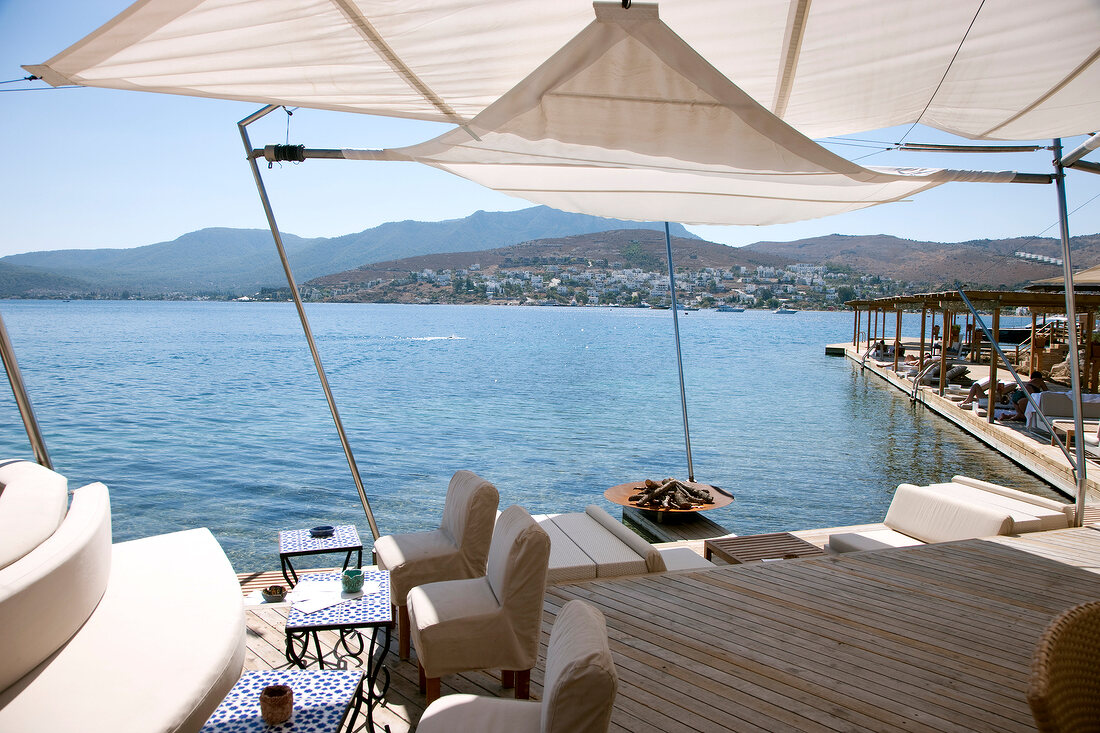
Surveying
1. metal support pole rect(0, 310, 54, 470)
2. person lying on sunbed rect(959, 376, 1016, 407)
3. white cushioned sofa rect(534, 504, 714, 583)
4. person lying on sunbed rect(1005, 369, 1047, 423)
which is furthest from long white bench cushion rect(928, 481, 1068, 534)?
person lying on sunbed rect(959, 376, 1016, 407)

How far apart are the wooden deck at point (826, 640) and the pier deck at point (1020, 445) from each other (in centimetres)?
325

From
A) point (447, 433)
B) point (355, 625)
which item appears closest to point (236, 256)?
point (447, 433)

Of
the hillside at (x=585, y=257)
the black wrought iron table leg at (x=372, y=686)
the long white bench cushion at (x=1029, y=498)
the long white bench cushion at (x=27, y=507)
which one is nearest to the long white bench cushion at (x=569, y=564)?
the black wrought iron table leg at (x=372, y=686)

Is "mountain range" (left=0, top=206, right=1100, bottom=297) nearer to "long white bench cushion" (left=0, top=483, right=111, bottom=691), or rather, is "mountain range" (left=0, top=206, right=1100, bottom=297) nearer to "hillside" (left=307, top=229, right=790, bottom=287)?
"hillside" (left=307, top=229, right=790, bottom=287)

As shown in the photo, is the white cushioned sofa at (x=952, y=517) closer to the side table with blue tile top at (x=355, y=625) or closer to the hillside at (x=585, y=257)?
the side table with blue tile top at (x=355, y=625)

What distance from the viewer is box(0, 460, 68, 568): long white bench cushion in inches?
98.5

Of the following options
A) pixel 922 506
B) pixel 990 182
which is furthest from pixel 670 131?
pixel 922 506

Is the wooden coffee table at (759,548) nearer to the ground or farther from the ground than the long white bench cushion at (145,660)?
nearer to the ground

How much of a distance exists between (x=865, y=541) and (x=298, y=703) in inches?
145

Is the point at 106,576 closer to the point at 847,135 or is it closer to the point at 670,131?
the point at 670,131

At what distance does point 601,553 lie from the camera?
3.87m

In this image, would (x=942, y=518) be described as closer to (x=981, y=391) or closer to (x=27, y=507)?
(x=27, y=507)

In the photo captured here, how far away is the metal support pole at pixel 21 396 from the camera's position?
325 cm

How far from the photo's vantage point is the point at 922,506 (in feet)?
15.7
